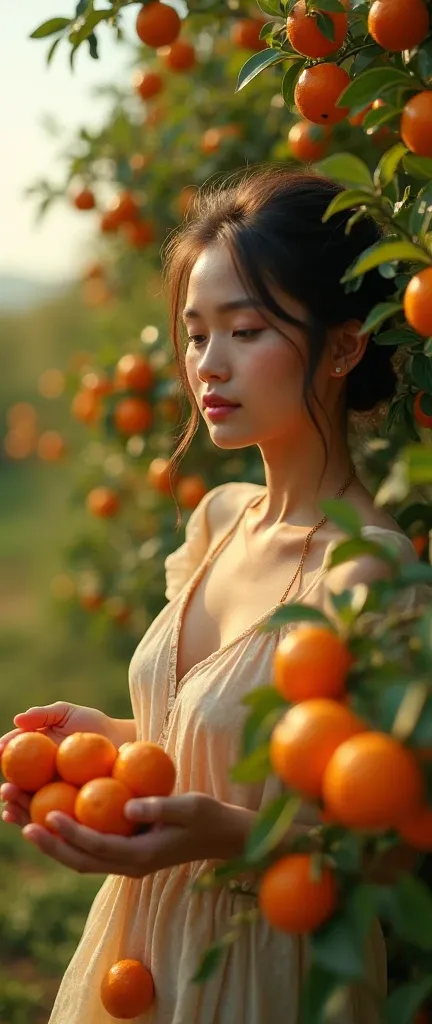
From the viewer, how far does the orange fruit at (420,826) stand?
0.80 metres

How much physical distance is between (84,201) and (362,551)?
230 centimetres

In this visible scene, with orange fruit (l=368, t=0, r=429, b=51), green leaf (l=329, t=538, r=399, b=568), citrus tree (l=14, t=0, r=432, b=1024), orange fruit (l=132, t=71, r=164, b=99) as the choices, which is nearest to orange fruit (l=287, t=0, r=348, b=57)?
citrus tree (l=14, t=0, r=432, b=1024)

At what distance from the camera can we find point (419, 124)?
106 centimetres

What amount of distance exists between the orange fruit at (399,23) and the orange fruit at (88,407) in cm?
185

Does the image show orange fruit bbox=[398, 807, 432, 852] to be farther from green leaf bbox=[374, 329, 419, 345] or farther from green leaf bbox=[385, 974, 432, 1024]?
green leaf bbox=[374, 329, 419, 345]

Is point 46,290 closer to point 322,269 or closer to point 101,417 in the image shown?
point 101,417

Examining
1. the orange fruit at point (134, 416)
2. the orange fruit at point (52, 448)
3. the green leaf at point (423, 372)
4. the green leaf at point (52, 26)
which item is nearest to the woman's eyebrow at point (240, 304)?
the green leaf at point (423, 372)

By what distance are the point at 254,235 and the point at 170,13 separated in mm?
405

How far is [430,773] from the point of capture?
31.4 inches

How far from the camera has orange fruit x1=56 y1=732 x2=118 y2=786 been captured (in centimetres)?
121

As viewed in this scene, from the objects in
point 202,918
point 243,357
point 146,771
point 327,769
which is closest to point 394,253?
point 243,357

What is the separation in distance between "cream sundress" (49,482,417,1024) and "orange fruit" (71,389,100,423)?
1.53 metres

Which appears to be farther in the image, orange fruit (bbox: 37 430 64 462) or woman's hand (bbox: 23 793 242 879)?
orange fruit (bbox: 37 430 64 462)

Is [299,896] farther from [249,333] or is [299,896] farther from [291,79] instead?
[291,79]
